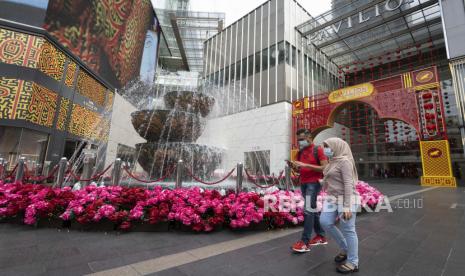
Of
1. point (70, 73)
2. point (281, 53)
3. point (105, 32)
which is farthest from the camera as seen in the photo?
point (281, 53)

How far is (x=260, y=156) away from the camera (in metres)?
17.2

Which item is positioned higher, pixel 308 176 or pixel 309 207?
pixel 308 176

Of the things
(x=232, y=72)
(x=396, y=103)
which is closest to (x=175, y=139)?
(x=396, y=103)

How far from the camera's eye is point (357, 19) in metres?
17.4

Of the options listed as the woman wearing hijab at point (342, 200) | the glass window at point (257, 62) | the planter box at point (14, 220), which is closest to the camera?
the woman wearing hijab at point (342, 200)

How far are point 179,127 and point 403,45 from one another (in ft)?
76.9

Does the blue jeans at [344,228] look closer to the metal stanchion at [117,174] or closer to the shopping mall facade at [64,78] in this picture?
the metal stanchion at [117,174]

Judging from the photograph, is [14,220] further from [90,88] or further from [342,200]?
[90,88]

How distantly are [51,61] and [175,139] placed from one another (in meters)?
10.3

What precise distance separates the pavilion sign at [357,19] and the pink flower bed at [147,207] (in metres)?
17.8

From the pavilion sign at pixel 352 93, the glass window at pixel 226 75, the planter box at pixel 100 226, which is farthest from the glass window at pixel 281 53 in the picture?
the planter box at pixel 100 226

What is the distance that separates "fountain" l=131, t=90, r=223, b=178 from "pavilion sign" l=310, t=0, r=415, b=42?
15.5 m

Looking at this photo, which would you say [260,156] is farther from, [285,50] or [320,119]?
[285,50]

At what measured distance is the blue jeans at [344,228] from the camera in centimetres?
229
